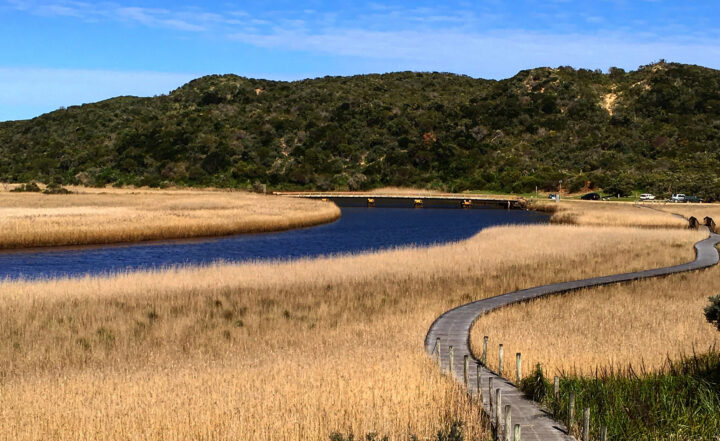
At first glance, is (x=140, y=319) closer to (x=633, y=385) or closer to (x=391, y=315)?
(x=391, y=315)

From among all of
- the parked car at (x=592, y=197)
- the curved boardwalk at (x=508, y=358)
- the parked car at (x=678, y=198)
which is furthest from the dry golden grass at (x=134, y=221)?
the parked car at (x=678, y=198)

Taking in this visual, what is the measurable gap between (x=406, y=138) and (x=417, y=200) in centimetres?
3514

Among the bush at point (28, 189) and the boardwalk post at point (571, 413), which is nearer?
the boardwalk post at point (571, 413)

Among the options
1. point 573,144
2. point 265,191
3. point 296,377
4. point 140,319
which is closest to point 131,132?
point 265,191

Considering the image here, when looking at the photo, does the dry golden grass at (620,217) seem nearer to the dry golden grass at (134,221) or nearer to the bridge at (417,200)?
the bridge at (417,200)

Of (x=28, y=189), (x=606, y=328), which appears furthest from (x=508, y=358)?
(x=28, y=189)

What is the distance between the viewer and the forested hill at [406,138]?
120m

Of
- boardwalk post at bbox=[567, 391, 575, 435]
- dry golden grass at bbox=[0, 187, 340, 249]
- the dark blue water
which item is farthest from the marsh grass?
dry golden grass at bbox=[0, 187, 340, 249]

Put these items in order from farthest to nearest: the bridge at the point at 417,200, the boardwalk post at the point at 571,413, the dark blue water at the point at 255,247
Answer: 1. the bridge at the point at 417,200
2. the dark blue water at the point at 255,247
3. the boardwalk post at the point at 571,413

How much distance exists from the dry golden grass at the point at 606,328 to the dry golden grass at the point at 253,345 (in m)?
2.57

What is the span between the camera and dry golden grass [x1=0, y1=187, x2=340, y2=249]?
48312 mm

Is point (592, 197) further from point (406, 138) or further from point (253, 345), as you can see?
point (253, 345)

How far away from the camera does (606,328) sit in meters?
20.5

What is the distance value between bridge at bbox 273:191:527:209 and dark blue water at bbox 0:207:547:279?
1988 cm
